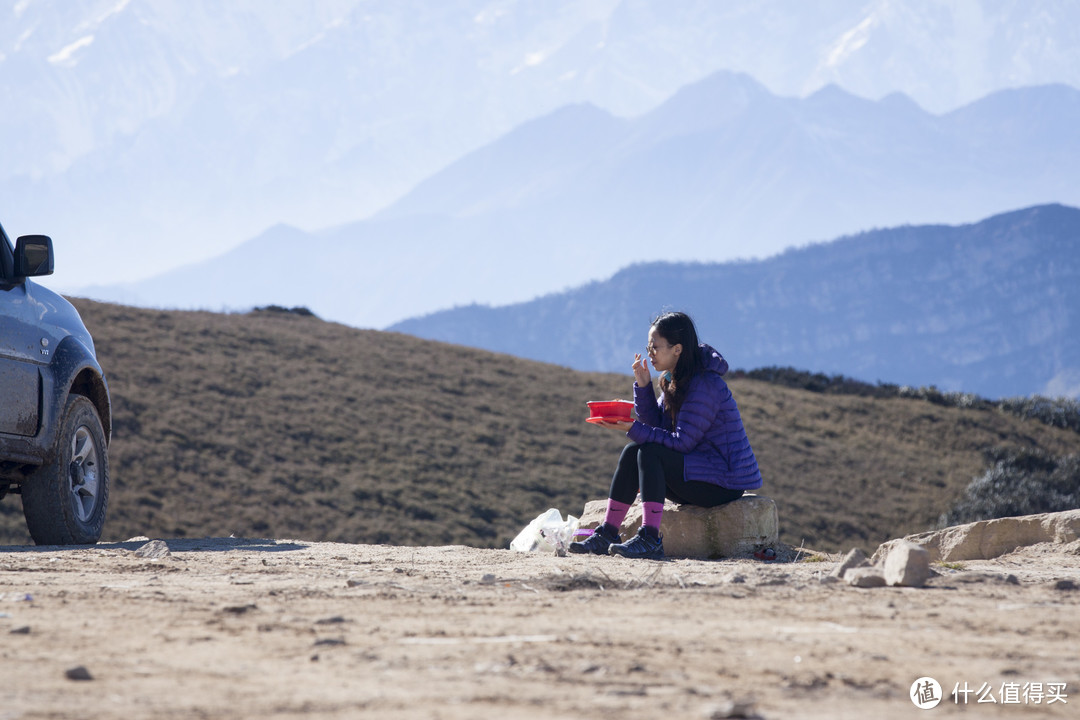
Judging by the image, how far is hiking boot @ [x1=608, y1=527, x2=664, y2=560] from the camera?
6910 mm

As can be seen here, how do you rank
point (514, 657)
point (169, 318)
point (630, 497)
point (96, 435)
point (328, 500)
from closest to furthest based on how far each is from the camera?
point (514, 657)
point (630, 497)
point (96, 435)
point (328, 500)
point (169, 318)

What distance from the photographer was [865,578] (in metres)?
5.30

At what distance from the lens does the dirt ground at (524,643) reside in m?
3.01

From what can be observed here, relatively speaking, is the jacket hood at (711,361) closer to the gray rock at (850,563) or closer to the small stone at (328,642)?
the gray rock at (850,563)

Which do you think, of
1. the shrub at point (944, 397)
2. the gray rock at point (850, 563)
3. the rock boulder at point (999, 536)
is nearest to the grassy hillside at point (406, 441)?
the shrub at point (944, 397)

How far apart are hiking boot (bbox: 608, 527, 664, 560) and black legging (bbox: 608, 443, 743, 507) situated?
0.74 feet

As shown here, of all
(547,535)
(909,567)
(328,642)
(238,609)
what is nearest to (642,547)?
(547,535)

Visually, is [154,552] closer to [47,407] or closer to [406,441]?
[47,407]

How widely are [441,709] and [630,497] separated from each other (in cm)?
444

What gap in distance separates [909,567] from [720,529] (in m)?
2.24

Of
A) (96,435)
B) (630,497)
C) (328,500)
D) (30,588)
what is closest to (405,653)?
(30,588)

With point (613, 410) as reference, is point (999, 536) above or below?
below

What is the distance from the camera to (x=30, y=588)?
5.18 metres

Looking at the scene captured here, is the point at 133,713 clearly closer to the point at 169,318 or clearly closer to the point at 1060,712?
the point at 1060,712
